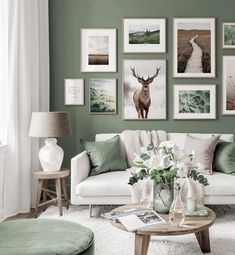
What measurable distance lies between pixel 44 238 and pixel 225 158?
2690 mm

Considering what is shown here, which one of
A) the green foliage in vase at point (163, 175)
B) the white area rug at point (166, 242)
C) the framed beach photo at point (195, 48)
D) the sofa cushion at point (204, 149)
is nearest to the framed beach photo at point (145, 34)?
the framed beach photo at point (195, 48)

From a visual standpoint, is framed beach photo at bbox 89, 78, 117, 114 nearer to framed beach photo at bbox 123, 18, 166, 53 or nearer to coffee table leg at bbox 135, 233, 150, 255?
framed beach photo at bbox 123, 18, 166, 53

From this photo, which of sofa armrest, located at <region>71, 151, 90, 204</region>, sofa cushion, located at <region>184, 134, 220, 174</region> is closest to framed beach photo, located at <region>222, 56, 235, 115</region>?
sofa cushion, located at <region>184, 134, 220, 174</region>

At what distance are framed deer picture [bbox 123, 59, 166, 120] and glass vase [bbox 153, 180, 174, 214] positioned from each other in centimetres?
210

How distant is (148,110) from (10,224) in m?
2.99

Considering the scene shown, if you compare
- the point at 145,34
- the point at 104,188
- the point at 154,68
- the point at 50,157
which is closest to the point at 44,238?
the point at 104,188

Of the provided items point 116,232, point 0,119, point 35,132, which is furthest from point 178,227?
point 0,119

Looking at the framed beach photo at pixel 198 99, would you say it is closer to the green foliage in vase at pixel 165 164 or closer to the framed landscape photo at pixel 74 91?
the framed landscape photo at pixel 74 91

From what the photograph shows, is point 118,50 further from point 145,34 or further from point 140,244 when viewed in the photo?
point 140,244

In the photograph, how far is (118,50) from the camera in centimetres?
504

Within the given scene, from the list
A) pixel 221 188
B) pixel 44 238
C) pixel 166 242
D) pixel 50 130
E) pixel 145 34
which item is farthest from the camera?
pixel 145 34

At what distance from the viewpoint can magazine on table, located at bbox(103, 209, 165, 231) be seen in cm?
273

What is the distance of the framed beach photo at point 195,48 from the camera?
501cm

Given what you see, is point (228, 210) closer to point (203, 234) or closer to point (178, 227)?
point (203, 234)
